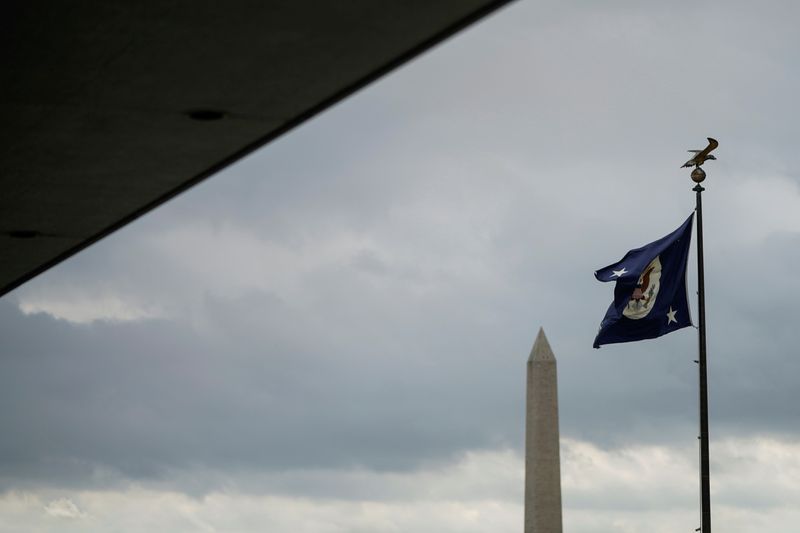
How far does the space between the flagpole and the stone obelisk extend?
250 centimetres

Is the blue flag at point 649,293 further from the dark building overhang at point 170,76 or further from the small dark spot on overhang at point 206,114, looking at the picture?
the small dark spot on overhang at point 206,114

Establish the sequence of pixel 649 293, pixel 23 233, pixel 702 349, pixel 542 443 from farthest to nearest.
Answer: pixel 542 443 → pixel 702 349 → pixel 649 293 → pixel 23 233

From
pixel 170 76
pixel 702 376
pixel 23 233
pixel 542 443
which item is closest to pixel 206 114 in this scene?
pixel 170 76

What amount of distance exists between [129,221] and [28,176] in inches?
59.6

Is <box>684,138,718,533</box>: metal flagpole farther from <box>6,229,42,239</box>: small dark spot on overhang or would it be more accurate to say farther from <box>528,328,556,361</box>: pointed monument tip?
<box>6,229,42,239</box>: small dark spot on overhang

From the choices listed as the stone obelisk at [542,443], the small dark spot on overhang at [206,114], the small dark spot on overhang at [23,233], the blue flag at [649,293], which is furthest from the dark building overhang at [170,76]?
the stone obelisk at [542,443]

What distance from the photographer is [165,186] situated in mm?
10102

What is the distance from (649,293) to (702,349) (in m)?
1.37

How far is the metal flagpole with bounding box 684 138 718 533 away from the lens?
22672 millimetres

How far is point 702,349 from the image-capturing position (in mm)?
24094

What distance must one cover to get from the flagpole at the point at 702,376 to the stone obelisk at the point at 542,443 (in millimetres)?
2496

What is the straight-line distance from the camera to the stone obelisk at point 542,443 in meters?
24.6

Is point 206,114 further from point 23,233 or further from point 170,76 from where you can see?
point 23,233

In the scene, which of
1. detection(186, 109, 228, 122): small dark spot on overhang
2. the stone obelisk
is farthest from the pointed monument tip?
detection(186, 109, 228, 122): small dark spot on overhang
